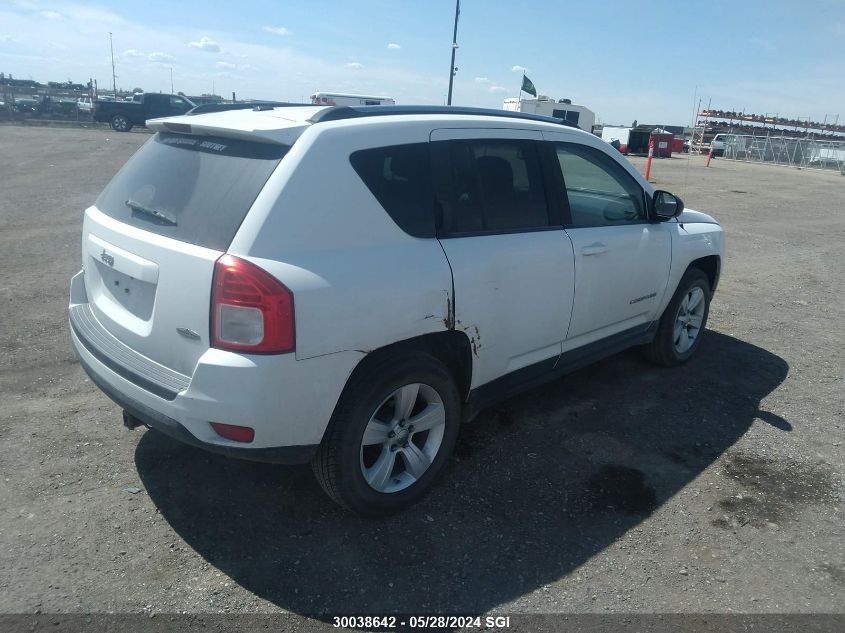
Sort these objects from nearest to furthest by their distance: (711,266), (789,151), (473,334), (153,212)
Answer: (153,212)
(473,334)
(711,266)
(789,151)

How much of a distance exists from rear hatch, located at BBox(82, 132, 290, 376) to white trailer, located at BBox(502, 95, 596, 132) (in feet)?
106

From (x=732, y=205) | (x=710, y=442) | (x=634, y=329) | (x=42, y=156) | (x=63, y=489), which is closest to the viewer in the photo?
(x=63, y=489)

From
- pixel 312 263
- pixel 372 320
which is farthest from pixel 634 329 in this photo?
pixel 312 263

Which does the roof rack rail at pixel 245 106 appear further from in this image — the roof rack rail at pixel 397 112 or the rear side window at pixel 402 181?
the rear side window at pixel 402 181

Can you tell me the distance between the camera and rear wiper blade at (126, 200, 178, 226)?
9.48 feet

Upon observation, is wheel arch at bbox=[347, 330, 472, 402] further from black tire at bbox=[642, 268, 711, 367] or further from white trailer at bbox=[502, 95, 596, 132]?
white trailer at bbox=[502, 95, 596, 132]

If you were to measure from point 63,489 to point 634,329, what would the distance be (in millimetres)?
3761

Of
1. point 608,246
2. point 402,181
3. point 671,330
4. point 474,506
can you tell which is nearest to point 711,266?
point 671,330

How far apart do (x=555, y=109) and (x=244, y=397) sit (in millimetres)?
38469

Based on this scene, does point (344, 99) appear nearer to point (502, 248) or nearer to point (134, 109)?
point (134, 109)

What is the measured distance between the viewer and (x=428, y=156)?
3.24m

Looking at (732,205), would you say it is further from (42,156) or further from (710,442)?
(42,156)

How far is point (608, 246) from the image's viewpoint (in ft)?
13.5

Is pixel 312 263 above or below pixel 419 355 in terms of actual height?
above
